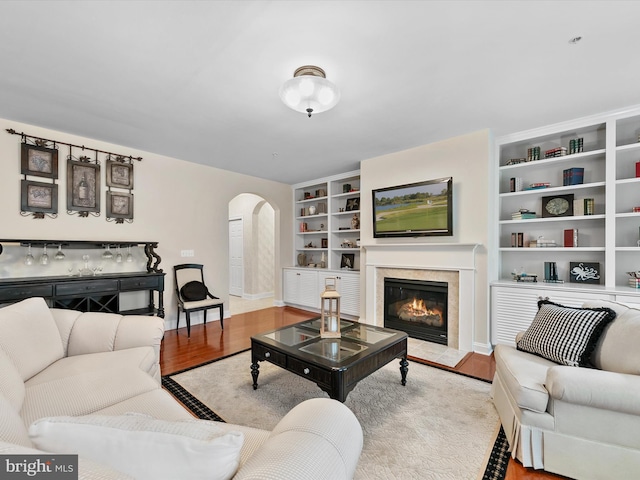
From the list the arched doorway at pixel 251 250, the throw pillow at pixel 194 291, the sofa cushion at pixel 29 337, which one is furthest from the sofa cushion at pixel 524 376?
the arched doorway at pixel 251 250

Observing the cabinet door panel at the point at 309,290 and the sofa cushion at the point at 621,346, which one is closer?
the sofa cushion at the point at 621,346

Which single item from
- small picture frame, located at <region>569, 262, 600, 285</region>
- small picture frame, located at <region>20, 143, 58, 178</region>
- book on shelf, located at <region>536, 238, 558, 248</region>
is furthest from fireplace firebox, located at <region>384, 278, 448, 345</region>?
small picture frame, located at <region>20, 143, 58, 178</region>

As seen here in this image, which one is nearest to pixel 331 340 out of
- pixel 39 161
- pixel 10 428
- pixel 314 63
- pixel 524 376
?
pixel 524 376

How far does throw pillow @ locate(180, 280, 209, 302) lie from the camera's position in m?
4.37

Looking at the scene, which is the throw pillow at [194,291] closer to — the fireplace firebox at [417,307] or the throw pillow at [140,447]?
the fireplace firebox at [417,307]

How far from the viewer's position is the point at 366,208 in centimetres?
452

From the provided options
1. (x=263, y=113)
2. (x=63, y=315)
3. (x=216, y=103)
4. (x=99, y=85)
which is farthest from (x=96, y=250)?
(x=263, y=113)

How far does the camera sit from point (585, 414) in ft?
5.06

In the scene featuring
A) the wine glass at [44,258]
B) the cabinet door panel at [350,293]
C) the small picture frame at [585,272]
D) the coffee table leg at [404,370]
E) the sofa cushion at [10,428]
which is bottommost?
the coffee table leg at [404,370]

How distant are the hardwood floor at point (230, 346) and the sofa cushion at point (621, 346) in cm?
69

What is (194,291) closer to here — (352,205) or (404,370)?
(352,205)

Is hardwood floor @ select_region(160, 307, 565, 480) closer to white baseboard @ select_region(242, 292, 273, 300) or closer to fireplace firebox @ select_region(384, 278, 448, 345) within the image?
fireplace firebox @ select_region(384, 278, 448, 345)

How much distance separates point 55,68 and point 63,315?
1.81 meters

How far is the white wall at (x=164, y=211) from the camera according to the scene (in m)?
3.20
